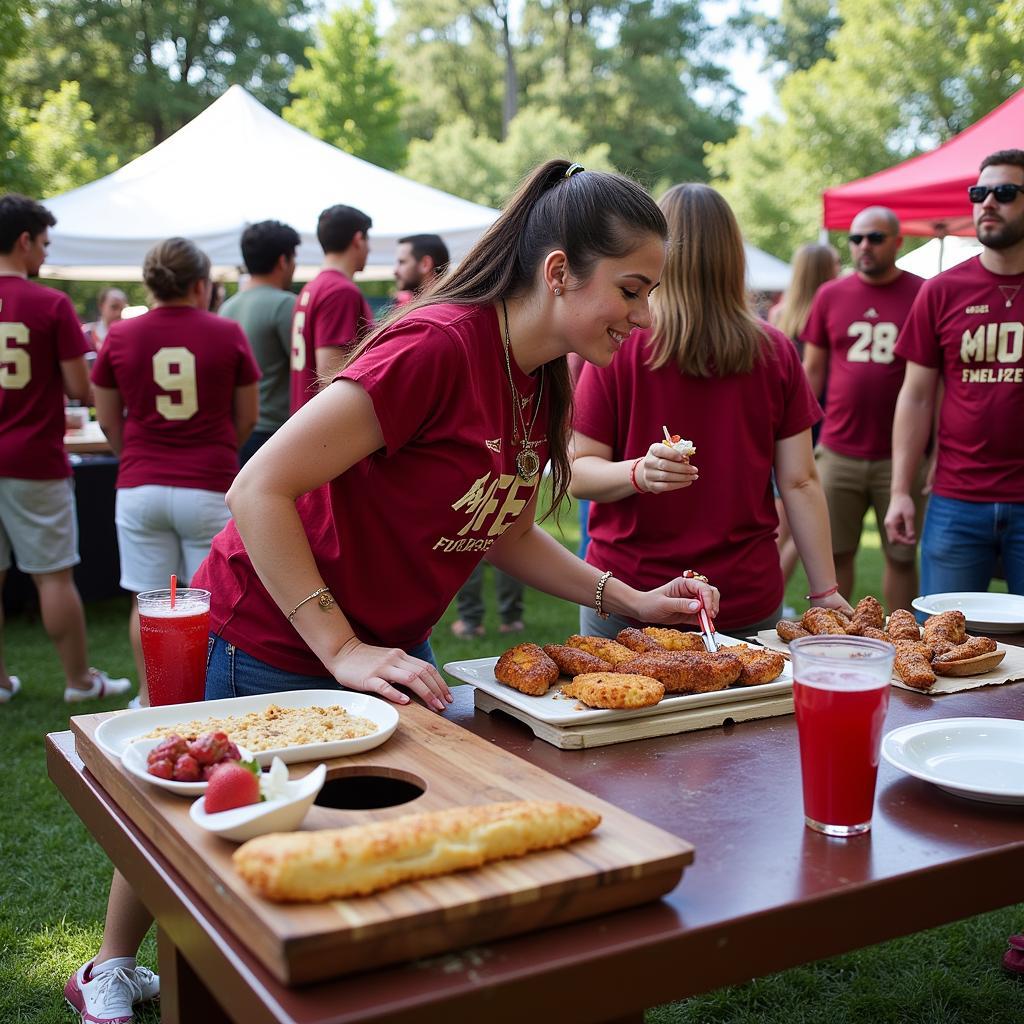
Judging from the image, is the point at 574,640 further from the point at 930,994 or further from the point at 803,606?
the point at 803,606

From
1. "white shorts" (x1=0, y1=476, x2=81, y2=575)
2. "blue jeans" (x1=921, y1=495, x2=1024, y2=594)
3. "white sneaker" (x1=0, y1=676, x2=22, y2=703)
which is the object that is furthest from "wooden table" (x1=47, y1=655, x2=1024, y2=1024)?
"white sneaker" (x1=0, y1=676, x2=22, y2=703)

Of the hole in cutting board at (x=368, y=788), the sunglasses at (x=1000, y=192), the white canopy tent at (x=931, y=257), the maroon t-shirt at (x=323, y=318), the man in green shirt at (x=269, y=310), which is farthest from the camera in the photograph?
the white canopy tent at (x=931, y=257)

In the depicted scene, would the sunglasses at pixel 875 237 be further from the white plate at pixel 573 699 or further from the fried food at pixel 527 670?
the fried food at pixel 527 670

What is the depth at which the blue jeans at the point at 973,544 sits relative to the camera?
3785 millimetres

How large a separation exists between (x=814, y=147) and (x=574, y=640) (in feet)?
78.8

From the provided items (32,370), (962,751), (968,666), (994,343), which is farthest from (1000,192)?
(32,370)

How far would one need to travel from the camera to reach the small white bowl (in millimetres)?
1229

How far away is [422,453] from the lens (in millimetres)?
1978

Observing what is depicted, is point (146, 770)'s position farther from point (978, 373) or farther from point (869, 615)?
point (978, 373)

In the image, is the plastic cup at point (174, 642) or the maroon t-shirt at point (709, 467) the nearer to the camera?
the plastic cup at point (174, 642)

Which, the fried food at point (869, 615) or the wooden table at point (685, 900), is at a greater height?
the wooden table at point (685, 900)

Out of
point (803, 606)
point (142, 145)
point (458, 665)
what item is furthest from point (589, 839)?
point (142, 145)

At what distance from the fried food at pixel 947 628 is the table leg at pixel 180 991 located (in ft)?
5.24

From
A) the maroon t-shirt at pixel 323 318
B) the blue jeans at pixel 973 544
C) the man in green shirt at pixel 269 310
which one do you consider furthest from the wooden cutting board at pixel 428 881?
the man in green shirt at pixel 269 310
